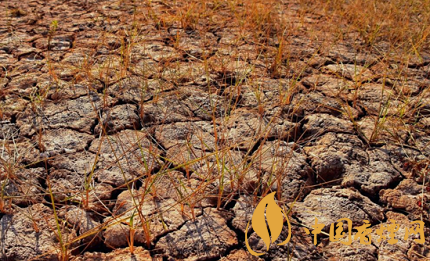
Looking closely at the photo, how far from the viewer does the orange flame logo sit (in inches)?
63.7

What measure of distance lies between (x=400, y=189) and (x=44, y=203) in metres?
1.57

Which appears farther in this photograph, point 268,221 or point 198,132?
point 198,132

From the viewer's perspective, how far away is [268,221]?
167 centimetres

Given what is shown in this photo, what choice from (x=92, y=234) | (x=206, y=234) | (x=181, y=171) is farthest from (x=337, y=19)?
(x=92, y=234)

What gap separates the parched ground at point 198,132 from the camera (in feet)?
5.38

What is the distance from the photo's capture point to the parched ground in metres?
1.64

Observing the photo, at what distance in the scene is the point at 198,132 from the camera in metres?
2.24

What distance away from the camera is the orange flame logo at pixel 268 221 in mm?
1618

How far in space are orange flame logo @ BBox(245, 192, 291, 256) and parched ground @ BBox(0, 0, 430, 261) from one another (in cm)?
3

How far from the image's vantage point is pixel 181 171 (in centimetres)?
198

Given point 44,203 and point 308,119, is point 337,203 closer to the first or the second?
point 308,119

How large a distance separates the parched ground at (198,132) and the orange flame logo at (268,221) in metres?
0.03

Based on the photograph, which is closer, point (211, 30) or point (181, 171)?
point (181, 171)

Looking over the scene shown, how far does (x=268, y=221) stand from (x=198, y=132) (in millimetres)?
735
